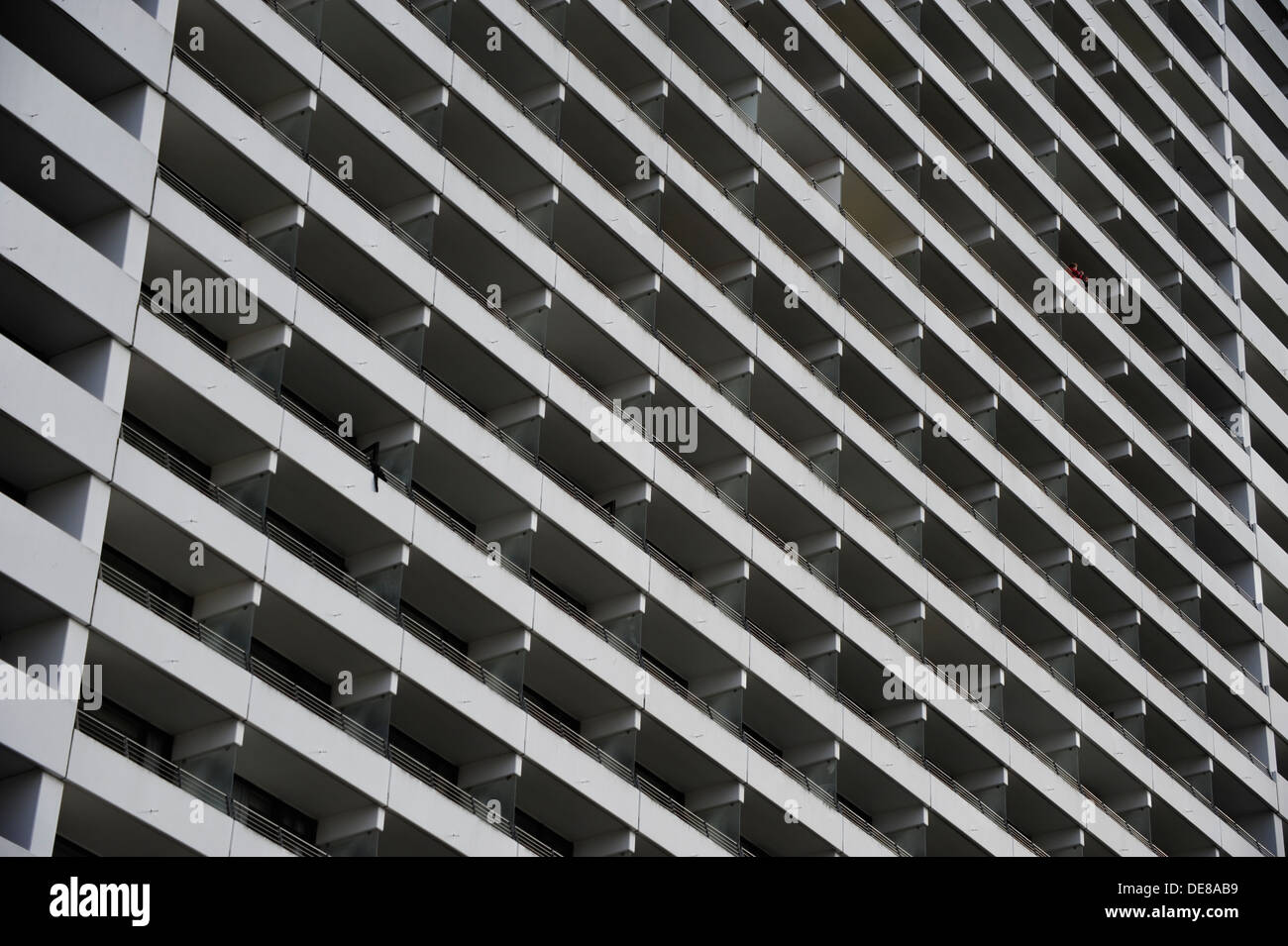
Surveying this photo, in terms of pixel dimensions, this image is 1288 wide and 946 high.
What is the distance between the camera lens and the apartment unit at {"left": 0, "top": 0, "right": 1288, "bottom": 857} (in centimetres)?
4003

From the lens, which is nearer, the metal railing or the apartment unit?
the metal railing

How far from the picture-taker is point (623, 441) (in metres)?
51.0

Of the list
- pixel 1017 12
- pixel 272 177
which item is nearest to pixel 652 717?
pixel 272 177

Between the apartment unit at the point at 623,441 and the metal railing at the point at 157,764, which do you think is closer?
the metal railing at the point at 157,764

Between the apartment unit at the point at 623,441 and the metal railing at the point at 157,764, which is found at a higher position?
the apartment unit at the point at 623,441

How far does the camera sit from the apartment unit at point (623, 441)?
40.0m

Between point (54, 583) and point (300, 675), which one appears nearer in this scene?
point (54, 583)

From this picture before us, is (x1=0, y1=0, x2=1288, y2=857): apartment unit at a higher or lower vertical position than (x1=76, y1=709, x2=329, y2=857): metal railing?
higher

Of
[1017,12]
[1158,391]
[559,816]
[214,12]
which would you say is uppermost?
[1017,12]
